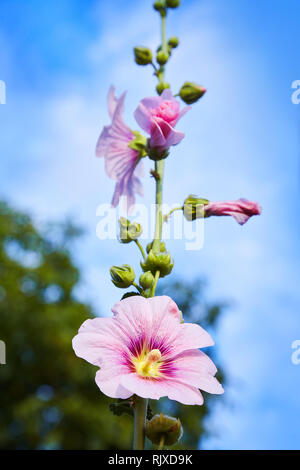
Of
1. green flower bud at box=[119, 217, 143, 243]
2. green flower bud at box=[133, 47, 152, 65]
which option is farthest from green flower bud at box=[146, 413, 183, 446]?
green flower bud at box=[133, 47, 152, 65]

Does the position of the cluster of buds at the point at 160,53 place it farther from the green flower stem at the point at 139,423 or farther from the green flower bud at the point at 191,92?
the green flower stem at the point at 139,423

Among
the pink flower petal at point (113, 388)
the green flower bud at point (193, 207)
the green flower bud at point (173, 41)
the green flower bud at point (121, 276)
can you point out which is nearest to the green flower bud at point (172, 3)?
the green flower bud at point (173, 41)

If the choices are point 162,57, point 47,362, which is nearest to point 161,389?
point 162,57

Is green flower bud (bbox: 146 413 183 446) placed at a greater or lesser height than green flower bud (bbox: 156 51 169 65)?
lesser

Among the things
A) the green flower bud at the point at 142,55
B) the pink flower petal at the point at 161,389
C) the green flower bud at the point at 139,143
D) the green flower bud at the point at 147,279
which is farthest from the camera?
the green flower bud at the point at 142,55

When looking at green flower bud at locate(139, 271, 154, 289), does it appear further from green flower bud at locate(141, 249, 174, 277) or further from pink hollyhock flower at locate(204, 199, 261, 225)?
pink hollyhock flower at locate(204, 199, 261, 225)

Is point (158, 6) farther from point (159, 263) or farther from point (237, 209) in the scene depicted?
point (159, 263)

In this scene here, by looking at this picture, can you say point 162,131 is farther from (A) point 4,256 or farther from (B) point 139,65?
(A) point 4,256
